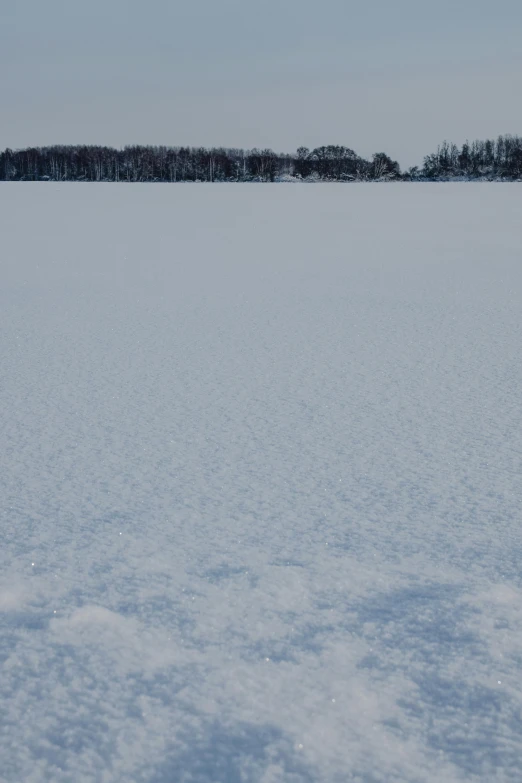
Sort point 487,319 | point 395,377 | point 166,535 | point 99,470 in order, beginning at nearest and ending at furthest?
point 166,535 → point 99,470 → point 395,377 → point 487,319

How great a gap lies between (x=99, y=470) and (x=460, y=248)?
8430mm

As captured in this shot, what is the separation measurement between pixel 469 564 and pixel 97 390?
88.2 inches

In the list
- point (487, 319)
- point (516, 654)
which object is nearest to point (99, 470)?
point (516, 654)

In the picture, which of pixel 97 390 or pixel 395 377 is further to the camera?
pixel 395 377

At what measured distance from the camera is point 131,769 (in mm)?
1353

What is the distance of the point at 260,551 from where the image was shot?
2104 mm

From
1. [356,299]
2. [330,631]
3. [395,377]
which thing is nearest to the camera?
[330,631]

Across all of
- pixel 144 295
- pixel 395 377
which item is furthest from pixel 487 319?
pixel 144 295

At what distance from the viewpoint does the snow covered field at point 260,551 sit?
143cm

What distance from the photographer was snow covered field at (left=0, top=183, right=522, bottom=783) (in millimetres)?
1427

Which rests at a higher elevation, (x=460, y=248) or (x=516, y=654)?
(x=460, y=248)

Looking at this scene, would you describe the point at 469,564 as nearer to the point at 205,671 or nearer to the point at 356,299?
the point at 205,671

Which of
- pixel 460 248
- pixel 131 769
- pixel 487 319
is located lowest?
pixel 131 769

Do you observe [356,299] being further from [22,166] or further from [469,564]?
[22,166]
